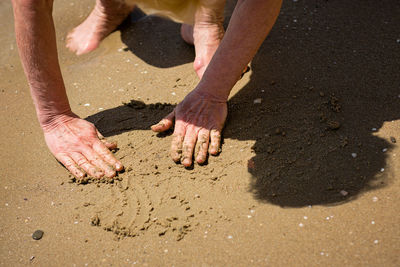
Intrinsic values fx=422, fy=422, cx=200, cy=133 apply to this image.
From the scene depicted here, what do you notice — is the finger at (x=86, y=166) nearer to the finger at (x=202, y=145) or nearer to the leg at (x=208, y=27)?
the finger at (x=202, y=145)

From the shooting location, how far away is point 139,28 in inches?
127

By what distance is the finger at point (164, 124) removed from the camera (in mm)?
2216

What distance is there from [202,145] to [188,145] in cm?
7

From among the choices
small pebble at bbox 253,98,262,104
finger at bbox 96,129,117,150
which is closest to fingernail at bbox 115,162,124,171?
finger at bbox 96,129,117,150

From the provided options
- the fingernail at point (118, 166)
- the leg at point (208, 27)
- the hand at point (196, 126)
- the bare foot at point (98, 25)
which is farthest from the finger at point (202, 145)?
the bare foot at point (98, 25)

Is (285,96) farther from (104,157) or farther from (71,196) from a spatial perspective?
(71,196)

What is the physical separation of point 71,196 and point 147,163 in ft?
1.31

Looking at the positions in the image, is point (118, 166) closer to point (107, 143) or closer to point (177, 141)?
point (107, 143)

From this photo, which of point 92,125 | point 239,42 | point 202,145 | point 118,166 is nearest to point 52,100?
point 92,125

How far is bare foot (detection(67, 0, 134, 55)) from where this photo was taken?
10.1 feet

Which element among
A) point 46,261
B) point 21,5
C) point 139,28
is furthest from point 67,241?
point 139,28

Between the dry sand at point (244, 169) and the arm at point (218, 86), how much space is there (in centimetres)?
8

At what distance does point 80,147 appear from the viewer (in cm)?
218

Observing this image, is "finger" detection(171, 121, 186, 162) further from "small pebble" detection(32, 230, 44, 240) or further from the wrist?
"small pebble" detection(32, 230, 44, 240)
